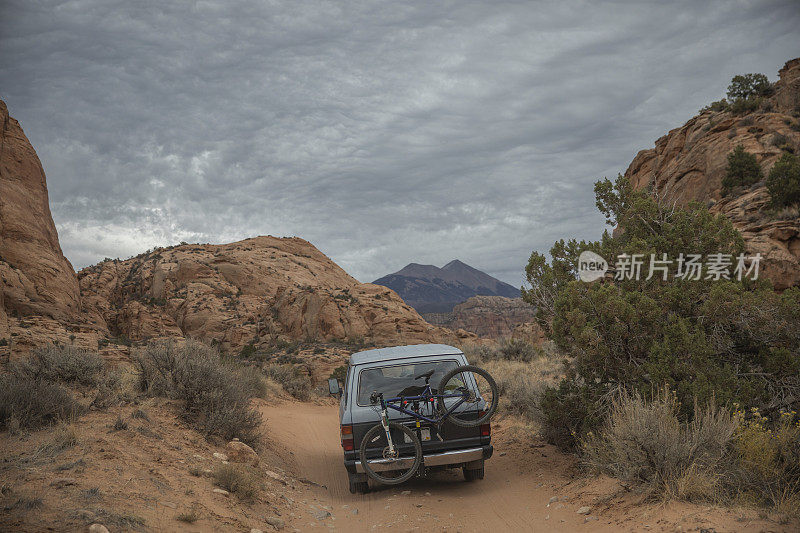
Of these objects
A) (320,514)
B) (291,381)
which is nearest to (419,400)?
(320,514)

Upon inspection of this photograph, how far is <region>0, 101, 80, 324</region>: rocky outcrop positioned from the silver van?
70.8ft

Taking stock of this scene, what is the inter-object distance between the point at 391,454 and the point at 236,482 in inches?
80.8

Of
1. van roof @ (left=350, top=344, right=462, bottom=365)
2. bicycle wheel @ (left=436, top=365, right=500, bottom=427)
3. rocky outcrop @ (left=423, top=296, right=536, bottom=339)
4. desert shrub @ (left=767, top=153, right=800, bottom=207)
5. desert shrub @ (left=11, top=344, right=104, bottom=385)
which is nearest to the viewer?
bicycle wheel @ (left=436, top=365, right=500, bottom=427)

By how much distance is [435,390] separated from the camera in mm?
6773

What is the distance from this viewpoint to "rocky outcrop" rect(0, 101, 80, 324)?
23.2 metres

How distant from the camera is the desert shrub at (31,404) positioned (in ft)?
20.2

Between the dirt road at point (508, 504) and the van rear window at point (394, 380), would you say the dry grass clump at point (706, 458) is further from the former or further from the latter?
the van rear window at point (394, 380)

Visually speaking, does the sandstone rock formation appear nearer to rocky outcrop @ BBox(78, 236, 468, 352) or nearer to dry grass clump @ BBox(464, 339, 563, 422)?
rocky outcrop @ BBox(78, 236, 468, 352)

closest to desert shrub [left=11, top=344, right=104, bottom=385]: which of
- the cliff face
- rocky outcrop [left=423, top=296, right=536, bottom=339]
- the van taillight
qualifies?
the van taillight

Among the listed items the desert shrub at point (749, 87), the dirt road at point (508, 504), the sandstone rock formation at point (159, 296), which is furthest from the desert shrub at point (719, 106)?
the dirt road at point (508, 504)

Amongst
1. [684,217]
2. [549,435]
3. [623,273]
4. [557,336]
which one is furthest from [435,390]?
[684,217]

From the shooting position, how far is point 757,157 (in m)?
24.3

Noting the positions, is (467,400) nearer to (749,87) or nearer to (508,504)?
(508,504)

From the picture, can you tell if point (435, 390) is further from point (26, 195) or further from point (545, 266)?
point (26, 195)
